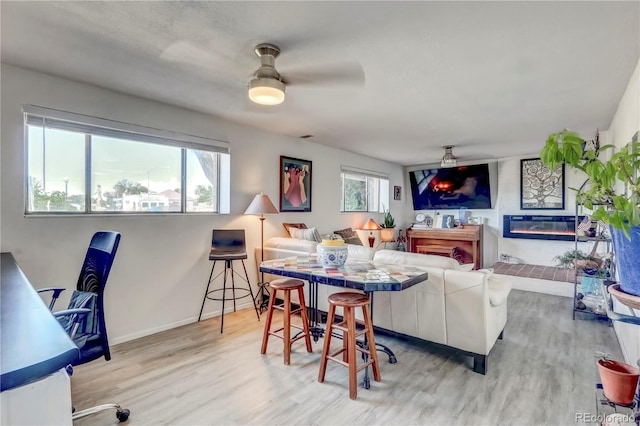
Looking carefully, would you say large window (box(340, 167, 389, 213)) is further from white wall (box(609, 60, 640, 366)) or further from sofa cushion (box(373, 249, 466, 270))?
white wall (box(609, 60, 640, 366))

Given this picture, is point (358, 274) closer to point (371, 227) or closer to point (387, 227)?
point (371, 227)

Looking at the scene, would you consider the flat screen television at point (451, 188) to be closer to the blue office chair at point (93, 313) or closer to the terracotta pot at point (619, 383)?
the terracotta pot at point (619, 383)

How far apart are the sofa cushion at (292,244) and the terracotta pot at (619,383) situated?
233cm

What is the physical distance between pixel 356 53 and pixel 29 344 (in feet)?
6.92

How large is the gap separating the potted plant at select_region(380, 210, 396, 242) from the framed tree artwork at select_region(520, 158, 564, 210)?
7.70 ft

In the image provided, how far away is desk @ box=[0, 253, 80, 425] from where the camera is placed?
1.96ft

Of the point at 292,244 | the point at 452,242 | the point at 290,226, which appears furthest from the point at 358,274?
the point at 452,242

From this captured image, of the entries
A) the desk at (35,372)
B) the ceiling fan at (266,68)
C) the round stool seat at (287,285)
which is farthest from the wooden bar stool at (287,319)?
the desk at (35,372)

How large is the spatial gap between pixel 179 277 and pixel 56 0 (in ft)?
7.89

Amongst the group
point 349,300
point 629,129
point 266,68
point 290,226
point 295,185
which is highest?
point 266,68

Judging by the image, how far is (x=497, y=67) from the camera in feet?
7.31

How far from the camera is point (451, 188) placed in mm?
6512

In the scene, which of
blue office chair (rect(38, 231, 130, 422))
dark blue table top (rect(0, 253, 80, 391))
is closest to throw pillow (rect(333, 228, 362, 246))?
blue office chair (rect(38, 231, 130, 422))

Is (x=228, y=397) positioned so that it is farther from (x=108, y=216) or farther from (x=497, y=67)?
(x=497, y=67)
